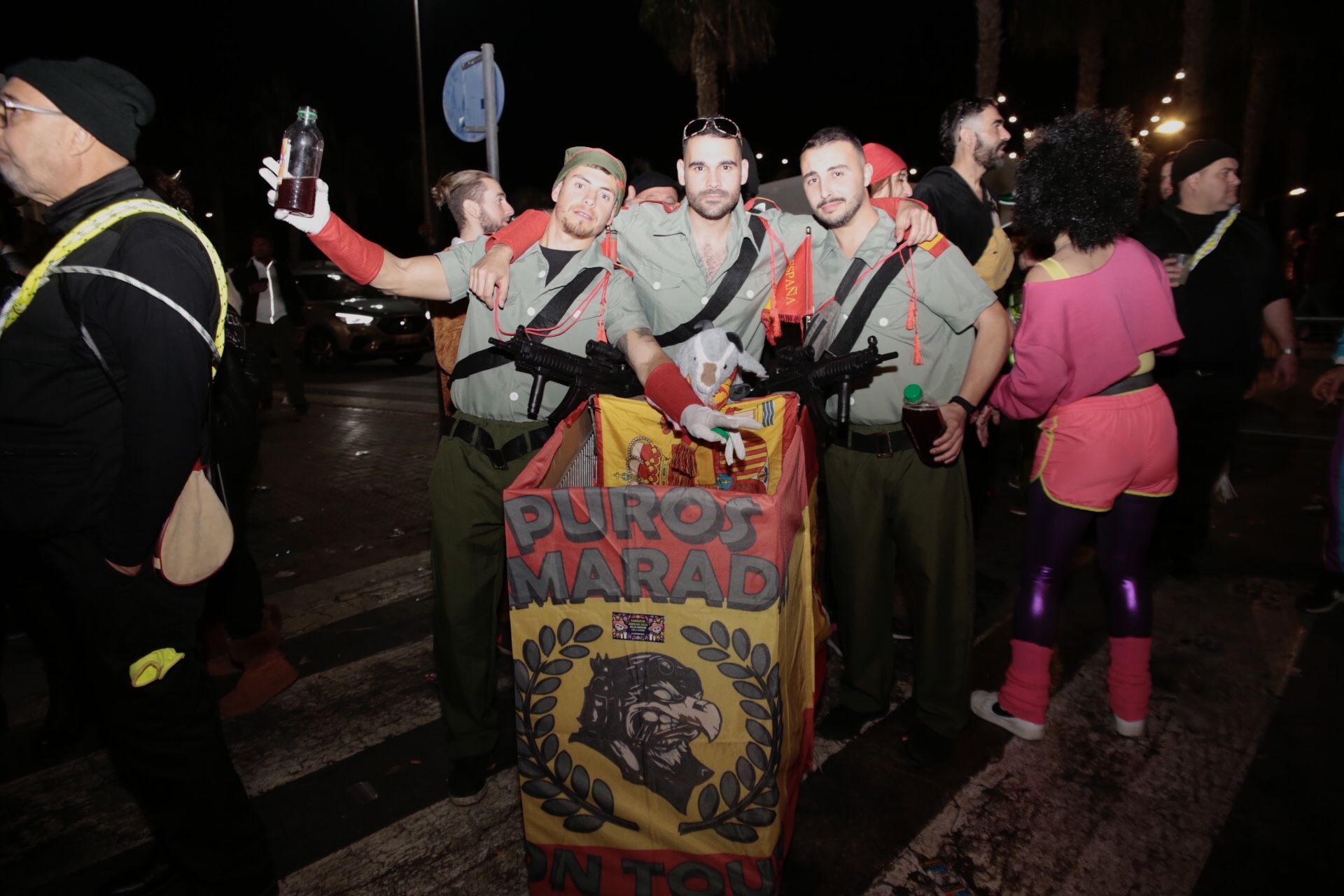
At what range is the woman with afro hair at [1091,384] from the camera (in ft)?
9.20

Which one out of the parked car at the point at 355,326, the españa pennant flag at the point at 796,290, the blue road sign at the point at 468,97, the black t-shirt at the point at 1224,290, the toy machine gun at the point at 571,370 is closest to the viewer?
the toy machine gun at the point at 571,370

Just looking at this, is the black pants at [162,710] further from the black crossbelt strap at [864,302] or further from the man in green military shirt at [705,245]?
the black crossbelt strap at [864,302]

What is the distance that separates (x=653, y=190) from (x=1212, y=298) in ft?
9.82

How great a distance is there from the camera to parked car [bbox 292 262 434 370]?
617 inches

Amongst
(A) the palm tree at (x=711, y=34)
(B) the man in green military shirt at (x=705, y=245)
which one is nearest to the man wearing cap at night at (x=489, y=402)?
(B) the man in green military shirt at (x=705, y=245)

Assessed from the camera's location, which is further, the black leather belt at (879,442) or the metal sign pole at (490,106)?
the metal sign pole at (490,106)

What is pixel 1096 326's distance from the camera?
9.18ft

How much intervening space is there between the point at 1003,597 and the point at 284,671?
380cm

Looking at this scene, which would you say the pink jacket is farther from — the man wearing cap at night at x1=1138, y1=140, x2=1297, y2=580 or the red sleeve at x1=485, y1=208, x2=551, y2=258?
the red sleeve at x1=485, y1=208, x2=551, y2=258

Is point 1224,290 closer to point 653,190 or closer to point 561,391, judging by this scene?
point 653,190

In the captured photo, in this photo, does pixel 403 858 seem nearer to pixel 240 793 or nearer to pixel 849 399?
pixel 240 793

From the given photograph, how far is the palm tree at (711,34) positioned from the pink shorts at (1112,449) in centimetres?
1650

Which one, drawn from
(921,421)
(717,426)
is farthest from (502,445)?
(921,421)

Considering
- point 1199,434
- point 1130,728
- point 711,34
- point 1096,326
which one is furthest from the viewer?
point 711,34
